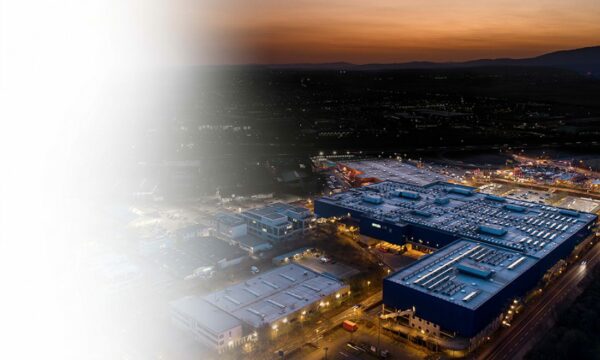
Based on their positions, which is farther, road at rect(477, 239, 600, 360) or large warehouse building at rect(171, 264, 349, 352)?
large warehouse building at rect(171, 264, 349, 352)

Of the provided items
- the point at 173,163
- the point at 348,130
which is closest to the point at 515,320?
the point at 173,163

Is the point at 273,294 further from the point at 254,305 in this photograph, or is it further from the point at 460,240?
the point at 460,240

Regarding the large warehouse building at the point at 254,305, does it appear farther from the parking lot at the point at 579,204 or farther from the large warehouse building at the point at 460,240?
the parking lot at the point at 579,204

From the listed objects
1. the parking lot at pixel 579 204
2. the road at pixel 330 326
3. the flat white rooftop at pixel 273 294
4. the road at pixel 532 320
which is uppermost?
the flat white rooftop at pixel 273 294

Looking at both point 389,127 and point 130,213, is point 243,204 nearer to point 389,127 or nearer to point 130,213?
point 130,213

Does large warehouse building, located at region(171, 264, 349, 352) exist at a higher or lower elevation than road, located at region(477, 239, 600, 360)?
higher

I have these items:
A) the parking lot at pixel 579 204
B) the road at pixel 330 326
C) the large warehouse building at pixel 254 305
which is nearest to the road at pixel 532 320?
the road at pixel 330 326

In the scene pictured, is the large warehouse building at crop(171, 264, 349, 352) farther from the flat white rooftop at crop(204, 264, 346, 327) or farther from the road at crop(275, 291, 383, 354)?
the road at crop(275, 291, 383, 354)

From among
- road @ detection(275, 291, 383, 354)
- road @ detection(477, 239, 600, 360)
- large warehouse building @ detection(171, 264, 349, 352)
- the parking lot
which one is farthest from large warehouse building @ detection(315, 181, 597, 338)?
the parking lot
